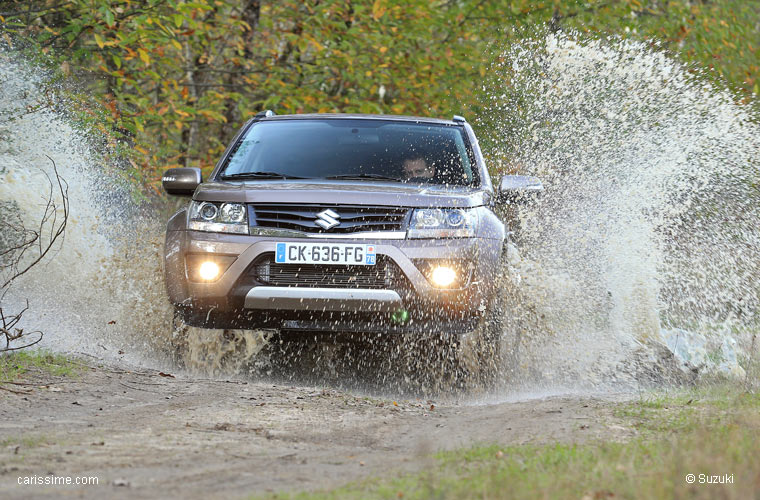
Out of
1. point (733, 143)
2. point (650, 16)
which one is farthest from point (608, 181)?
point (650, 16)

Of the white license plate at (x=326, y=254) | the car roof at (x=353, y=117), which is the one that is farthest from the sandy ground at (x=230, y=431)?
the car roof at (x=353, y=117)

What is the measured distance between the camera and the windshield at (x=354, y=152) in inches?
257

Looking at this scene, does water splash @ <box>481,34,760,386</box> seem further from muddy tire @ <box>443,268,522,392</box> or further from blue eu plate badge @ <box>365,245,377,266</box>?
blue eu plate badge @ <box>365,245,377,266</box>

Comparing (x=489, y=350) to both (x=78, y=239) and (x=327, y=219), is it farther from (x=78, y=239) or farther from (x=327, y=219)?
(x=78, y=239)

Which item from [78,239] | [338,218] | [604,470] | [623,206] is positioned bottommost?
[78,239]

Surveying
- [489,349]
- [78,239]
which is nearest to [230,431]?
[489,349]

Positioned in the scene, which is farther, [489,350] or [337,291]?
[489,350]

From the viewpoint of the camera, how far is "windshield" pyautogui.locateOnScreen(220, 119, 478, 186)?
21.4 feet

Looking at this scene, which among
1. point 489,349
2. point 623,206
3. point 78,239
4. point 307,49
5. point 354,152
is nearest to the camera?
point 489,349

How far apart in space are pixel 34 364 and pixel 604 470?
4.18 metres

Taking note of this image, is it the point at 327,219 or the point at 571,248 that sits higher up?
the point at 327,219

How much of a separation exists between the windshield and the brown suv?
40cm

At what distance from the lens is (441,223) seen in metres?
5.71

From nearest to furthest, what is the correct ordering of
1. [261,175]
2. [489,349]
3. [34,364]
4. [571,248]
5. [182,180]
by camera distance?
1. [489,349]
2. [34,364]
3. [261,175]
4. [182,180]
5. [571,248]
